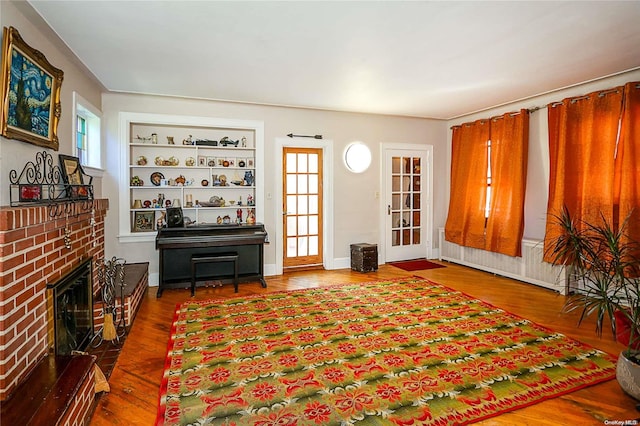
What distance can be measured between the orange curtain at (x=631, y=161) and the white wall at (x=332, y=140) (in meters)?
2.89

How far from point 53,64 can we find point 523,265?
580cm

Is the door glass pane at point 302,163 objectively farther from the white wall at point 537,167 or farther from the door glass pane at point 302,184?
the white wall at point 537,167

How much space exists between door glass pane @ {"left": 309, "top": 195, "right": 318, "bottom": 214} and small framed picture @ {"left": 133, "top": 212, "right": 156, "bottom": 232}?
231 cm

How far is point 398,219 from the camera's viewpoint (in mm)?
6070

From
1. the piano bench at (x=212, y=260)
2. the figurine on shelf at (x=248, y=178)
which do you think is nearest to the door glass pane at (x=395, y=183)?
the figurine on shelf at (x=248, y=178)

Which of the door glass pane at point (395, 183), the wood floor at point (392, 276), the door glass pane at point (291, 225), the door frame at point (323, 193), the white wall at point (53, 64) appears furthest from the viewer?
the door glass pane at point (395, 183)

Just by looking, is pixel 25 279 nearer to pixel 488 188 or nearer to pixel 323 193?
pixel 323 193

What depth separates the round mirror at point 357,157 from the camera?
5.61 metres

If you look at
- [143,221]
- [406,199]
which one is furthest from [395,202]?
[143,221]

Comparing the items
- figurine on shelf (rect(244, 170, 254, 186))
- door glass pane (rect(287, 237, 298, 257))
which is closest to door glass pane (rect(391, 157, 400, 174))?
door glass pane (rect(287, 237, 298, 257))

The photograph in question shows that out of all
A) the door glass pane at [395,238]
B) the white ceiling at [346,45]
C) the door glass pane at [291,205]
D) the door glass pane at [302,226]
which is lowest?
the door glass pane at [395,238]

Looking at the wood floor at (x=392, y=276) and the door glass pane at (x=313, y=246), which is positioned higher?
the door glass pane at (x=313, y=246)

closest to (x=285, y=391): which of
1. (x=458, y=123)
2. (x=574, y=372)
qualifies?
(x=574, y=372)

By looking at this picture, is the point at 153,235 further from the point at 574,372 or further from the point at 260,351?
the point at 574,372
